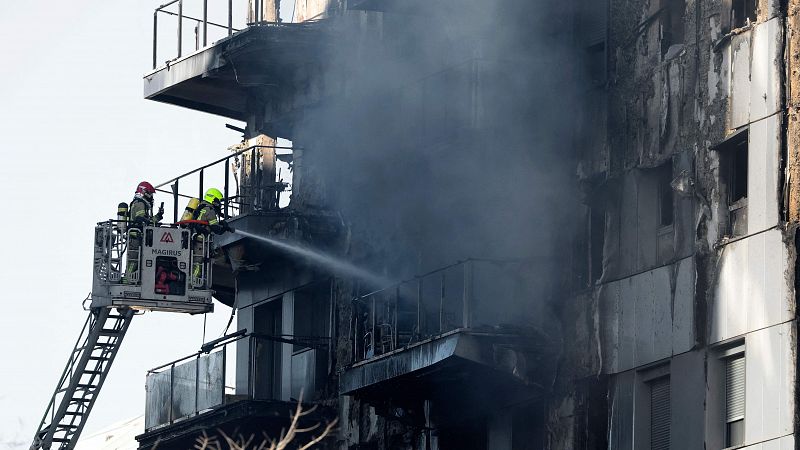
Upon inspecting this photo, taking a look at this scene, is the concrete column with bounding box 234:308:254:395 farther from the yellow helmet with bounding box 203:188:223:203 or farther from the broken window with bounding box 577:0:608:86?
the broken window with bounding box 577:0:608:86

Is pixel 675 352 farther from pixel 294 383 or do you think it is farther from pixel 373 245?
pixel 294 383

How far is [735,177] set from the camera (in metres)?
25.8

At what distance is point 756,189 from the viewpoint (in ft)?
81.8

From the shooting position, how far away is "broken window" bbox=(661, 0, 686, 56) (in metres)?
27.4

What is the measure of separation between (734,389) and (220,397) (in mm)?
11607

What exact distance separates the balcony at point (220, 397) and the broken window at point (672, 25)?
9.30 meters

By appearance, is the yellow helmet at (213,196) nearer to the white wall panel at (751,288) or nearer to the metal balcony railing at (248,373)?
the metal balcony railing at (248,373)

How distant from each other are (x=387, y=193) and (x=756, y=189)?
31.8 feet

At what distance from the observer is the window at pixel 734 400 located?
24938 mm

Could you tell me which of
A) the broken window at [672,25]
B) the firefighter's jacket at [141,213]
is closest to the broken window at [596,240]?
the broken window at [672,25]

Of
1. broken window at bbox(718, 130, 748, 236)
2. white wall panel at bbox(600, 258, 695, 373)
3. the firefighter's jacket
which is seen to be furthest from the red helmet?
broken window at bbox(718, 130, 748, 236)

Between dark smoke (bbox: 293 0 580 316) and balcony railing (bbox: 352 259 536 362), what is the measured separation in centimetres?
35

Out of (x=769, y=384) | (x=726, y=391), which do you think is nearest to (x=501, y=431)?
(x=726, y=391)

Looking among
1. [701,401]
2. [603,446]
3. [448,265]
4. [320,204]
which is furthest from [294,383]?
[701,401]
